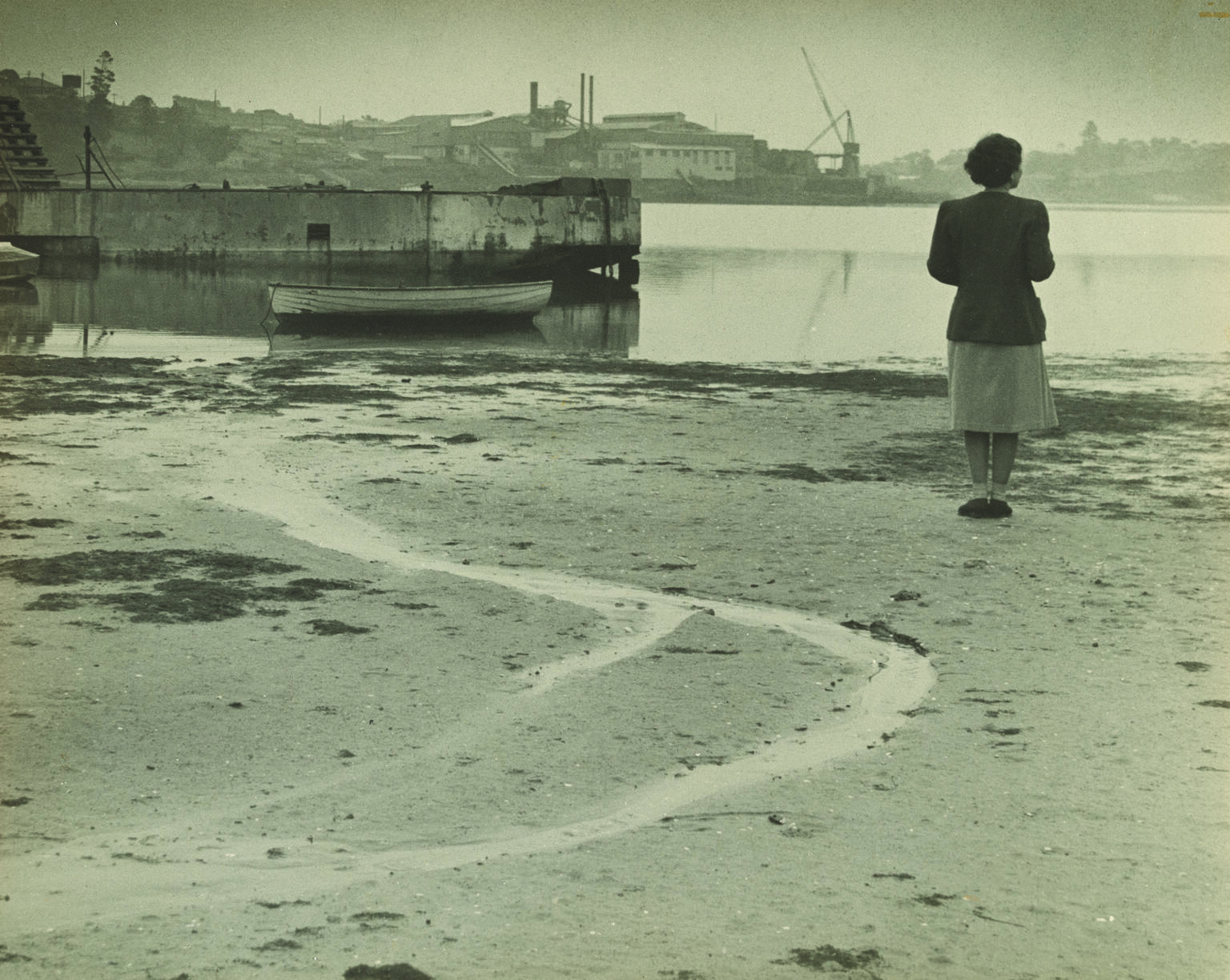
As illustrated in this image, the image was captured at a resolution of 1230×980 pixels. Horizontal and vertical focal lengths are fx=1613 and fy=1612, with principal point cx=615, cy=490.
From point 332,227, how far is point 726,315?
10680 mm

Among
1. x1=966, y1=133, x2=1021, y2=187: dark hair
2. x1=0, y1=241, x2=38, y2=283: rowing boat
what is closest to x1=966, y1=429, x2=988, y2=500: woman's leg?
x1=966, y1=133, x2=1021, y2=187: dark hair

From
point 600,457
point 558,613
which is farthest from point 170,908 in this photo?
point 600,457

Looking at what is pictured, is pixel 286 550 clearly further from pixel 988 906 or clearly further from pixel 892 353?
pixel 892 353

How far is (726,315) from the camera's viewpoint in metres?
30.6

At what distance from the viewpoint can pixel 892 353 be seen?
22875 mm

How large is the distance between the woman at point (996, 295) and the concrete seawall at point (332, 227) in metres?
27.8

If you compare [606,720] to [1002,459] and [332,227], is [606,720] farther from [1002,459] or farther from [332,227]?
[332,227]

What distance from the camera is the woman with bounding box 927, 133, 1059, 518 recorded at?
8.52 meters

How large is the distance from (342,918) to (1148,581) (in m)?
4.96

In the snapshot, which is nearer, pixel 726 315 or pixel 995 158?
pixel 995 158

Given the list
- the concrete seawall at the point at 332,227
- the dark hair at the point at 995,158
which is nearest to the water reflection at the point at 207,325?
the concrete seawall at the point at 332,227

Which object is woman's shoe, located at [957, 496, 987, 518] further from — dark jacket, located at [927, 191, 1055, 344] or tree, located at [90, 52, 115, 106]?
tree, located at [90, 52, 115, 106]

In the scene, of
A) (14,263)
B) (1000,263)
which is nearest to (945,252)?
(1000,263)

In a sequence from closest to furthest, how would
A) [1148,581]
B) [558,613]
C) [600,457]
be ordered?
[558,613] → [1148,581] → [600,457]
